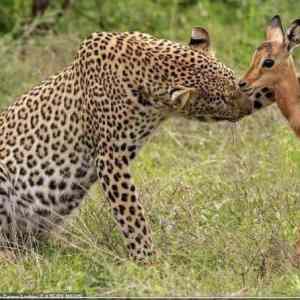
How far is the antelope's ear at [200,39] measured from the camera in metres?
9.64

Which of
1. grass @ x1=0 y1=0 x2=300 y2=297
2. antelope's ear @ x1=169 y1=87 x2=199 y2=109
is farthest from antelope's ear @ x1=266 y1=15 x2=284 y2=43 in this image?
grass @ x1=0 y1=0 x2=300 y2=297

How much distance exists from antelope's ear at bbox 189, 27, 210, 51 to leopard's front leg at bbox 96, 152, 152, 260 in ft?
3.75

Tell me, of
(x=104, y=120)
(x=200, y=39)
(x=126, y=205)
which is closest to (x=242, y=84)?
(x=200, y=39)

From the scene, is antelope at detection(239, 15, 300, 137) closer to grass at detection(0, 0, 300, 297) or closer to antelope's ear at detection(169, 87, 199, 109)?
antelope's ear at detection(169, 87, 199, 109)

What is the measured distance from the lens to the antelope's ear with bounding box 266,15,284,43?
9.41 metres

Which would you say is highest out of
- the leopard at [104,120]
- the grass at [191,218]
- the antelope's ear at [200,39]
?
the antelope's ear at [200,39]

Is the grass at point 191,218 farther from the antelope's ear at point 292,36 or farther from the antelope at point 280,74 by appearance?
the antelope's ear at point 292,36

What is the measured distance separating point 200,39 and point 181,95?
83 centimetres

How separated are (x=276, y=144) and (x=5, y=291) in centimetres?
426

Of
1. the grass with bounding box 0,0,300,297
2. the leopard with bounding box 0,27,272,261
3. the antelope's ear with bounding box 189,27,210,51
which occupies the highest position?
the antelope's ear with bounding box 189,27,210,51

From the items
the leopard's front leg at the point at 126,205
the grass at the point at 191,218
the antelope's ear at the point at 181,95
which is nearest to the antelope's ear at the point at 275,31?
the antelope's ear at the point at 181,95

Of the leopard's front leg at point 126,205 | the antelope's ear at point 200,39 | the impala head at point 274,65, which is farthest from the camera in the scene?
the antelope's ear at point 200,39

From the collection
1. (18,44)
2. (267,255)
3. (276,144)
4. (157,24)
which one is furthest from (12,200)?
(157,24)

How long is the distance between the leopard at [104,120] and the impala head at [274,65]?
107mm
